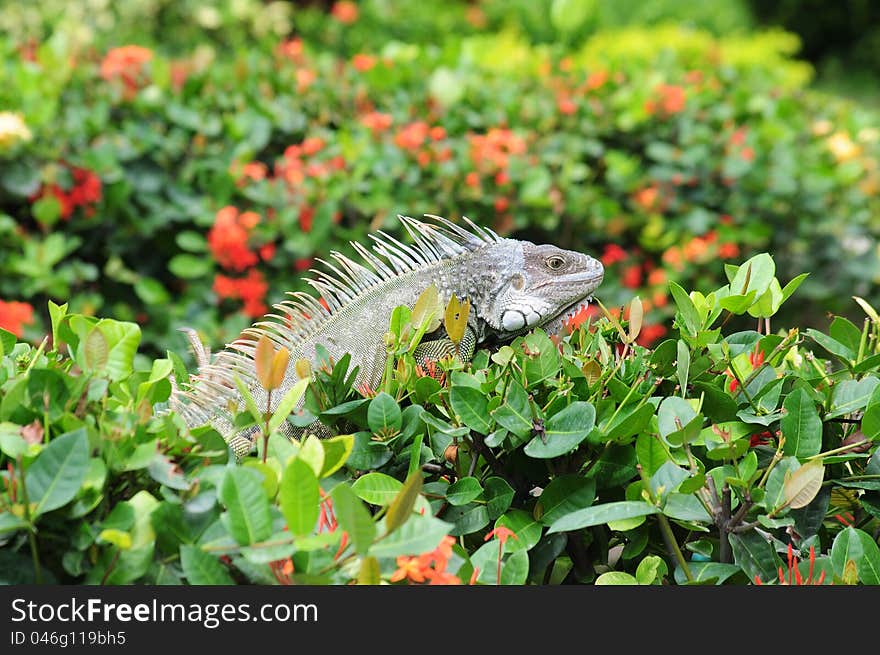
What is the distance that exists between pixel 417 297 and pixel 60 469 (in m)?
1.30

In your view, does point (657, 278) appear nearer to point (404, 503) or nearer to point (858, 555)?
point (858, 555)

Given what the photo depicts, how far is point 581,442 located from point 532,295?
0.85 m

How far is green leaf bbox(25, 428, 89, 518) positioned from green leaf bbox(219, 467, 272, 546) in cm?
19

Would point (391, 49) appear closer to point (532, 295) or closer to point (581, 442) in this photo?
point (532, 295)

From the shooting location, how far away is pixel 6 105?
4559mm

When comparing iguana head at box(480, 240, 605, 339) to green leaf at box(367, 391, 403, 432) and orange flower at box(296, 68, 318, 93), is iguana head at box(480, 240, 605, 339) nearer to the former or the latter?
green leaf at box(367, 391, 403, 432)

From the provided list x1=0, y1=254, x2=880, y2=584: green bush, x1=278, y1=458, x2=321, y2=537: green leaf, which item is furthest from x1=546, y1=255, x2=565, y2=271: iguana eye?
x1=278, y1=458, x2=321, y2=537: green leaf

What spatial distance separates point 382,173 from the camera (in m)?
4.70

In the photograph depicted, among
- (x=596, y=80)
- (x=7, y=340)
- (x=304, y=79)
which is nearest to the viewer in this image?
(x=7, y=340)

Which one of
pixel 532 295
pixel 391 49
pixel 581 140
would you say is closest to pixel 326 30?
pixel 391 49

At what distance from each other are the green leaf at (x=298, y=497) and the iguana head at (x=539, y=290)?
127 centimetres

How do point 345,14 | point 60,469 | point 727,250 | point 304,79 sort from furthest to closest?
point 345,14 < point 304,79 < point 727,250 < point 60,469

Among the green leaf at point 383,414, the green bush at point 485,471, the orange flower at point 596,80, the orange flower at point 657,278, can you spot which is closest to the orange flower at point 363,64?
the orange flower at point 596,80

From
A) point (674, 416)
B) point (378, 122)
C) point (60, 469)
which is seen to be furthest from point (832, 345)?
point (378, 122)
